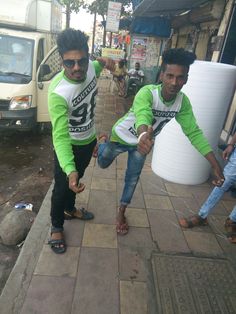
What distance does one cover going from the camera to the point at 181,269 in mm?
2928

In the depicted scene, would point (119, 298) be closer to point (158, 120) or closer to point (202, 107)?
point (158, 120)

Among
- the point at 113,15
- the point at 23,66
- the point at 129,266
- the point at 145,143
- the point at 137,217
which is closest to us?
the point at 145,143

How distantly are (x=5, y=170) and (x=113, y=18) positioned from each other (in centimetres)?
1114

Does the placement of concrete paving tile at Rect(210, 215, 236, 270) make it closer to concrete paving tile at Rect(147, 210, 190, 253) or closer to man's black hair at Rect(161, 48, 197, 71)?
concrete paving tile at Rect(147, 210, 190, 253)

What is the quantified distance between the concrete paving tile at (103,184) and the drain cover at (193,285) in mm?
1593

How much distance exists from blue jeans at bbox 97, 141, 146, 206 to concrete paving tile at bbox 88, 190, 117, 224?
431 mm

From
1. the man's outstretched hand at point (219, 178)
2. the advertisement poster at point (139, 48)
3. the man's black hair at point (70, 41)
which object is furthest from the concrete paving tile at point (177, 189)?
the advertisement poster at point (139, 48)

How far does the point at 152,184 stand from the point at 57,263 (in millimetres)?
2234

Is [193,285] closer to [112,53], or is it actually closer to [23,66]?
[23,66]

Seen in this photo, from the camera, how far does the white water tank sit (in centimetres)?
402

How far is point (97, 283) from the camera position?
2.70 meters

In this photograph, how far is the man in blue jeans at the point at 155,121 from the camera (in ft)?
8.16

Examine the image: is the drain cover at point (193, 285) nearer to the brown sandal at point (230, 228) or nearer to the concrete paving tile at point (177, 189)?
the brown sandal at point (230, 228)

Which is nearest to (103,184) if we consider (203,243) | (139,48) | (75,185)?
(203,243)
